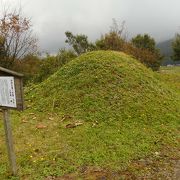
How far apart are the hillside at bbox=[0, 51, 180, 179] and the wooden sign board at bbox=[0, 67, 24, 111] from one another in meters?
1.29

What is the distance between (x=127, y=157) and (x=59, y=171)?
1406 mm

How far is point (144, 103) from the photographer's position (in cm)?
948

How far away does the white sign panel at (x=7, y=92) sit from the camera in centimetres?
549

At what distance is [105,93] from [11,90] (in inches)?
182

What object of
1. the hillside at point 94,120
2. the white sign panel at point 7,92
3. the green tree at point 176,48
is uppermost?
the green tree at point 176,48

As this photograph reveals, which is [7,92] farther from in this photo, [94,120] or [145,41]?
[145,41]

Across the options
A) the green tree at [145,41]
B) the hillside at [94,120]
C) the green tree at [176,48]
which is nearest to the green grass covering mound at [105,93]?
the hillside at [94,120]

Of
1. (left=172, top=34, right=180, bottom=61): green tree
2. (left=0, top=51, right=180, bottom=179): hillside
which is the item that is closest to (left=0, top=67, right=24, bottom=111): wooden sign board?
(left=0, top=51, right=180, bottom=179): hillside

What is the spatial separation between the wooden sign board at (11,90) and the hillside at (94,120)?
1291 millimetres

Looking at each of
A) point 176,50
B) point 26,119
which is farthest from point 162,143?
point 176,50

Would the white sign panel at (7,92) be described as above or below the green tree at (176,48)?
below

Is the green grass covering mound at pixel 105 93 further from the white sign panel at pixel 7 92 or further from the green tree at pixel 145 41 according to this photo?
the green tree at pixel 145 41

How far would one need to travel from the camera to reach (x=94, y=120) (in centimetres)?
860

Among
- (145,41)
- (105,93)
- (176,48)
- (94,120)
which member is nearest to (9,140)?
(94,120)
